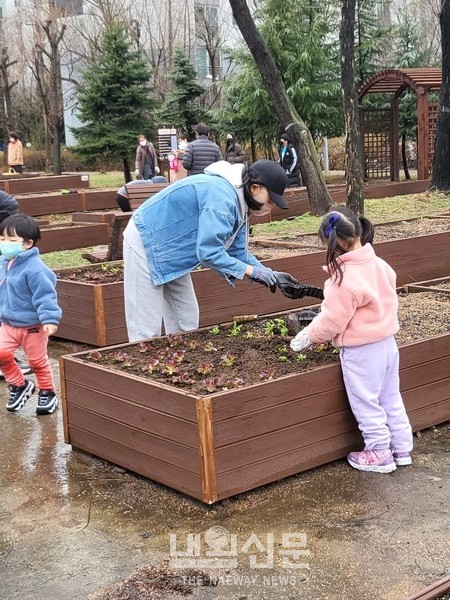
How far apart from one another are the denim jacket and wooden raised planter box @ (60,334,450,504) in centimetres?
73

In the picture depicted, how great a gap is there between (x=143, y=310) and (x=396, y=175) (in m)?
18.3

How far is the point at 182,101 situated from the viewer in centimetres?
2862

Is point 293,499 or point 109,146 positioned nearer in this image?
point 293,499

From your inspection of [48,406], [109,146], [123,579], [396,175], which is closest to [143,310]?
[48,406]

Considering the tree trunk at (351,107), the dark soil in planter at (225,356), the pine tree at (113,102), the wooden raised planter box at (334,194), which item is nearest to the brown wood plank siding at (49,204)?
the wooden raised planter box at (334,194)

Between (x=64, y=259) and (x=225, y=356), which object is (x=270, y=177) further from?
(x=64, y=259)

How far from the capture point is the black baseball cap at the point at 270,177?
4578mm

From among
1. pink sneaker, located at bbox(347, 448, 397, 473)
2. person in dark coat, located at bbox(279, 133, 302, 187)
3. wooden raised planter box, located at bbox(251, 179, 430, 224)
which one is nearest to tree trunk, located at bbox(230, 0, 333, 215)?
wooden raised planter box, located at bbox(251, 179, 430, 224)

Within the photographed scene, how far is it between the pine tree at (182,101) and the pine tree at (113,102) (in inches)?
64.8

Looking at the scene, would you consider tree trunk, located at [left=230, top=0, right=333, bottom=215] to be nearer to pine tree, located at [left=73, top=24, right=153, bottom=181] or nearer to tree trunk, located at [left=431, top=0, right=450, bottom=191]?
tree trunk, located at [left=431, top=0, right=450, bottom=191]

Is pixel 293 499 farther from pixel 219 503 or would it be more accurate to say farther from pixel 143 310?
pixel 143 310

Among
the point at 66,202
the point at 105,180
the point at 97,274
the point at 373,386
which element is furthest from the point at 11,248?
the point at 105,180

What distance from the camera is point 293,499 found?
406 cm

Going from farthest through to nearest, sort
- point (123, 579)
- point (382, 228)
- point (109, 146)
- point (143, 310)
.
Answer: point (109, 146) → point (382, 228) → point (143, 310) → point (123, 579)
